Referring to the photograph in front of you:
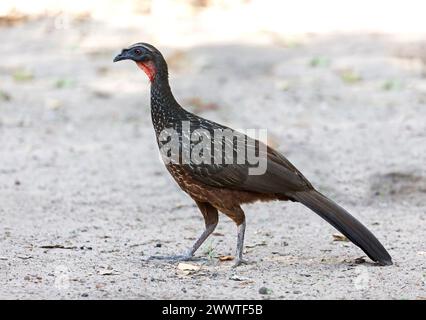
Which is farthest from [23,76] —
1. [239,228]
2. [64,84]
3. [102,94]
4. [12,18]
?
[239,228]

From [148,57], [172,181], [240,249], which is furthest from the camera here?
[172,181]

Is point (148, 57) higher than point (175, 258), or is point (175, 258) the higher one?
point (148, 57)

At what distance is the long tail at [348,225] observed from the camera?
640cm

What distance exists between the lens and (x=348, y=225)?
6.48m

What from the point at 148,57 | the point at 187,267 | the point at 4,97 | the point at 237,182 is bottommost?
the point at 187,267

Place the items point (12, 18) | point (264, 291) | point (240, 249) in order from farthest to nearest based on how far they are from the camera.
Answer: point (12, 18) < point (240, 249) < point (264, 291)

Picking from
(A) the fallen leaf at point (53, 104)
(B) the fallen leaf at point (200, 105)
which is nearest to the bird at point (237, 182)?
(B) the fallen leaf at point (200, 105)

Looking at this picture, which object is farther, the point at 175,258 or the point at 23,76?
the point at 23,76

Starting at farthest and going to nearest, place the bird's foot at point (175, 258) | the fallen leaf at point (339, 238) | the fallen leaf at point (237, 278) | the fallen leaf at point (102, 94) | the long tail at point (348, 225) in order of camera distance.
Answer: the fallen leaf at point (102, 94), the fallen leaf at point (339, 238), the bird's foot at point (175, 258), the long tail at point (348, 225), the fallen leaf at point (237, 278)

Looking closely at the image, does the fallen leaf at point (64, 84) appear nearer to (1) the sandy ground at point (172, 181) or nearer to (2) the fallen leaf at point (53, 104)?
(1) the sandy ground at point (172, 181)

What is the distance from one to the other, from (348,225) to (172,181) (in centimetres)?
319

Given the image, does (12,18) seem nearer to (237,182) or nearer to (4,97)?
(4,97)

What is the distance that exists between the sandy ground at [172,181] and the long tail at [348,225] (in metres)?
0.12

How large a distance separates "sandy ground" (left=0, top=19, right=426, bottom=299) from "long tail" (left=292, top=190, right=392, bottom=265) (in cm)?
12
